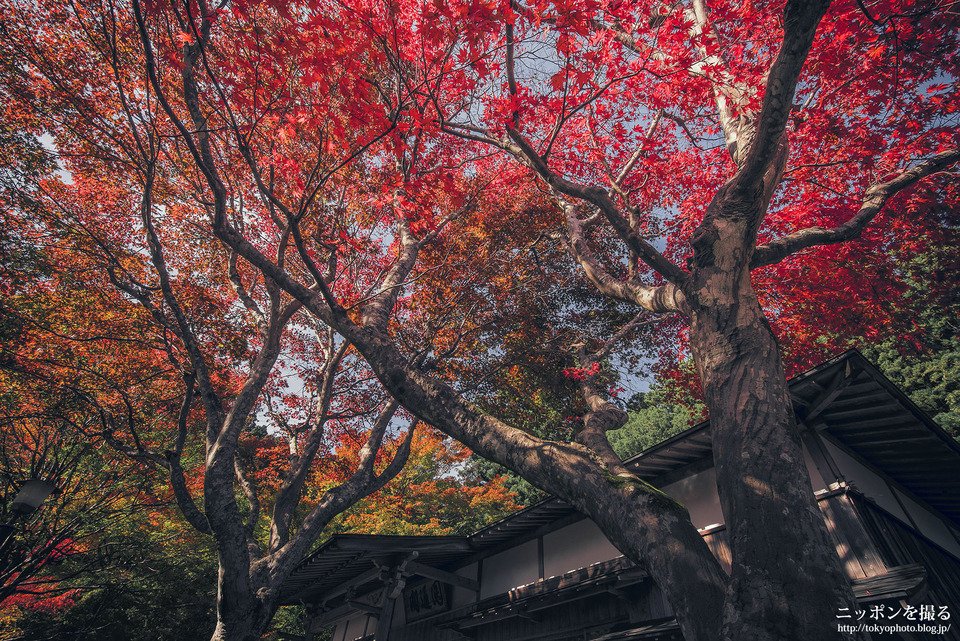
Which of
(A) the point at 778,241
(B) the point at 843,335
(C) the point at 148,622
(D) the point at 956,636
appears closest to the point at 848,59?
(A) the point at 778,241

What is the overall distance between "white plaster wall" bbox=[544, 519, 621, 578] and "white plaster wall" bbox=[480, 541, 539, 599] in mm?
377

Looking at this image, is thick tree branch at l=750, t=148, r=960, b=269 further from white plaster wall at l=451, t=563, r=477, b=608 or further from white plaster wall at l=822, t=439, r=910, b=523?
white plaster wall at l=451, t=563, r=477, b=608

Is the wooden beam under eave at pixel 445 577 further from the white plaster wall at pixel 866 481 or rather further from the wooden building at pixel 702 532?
the white plaster wall at pixel 866 481

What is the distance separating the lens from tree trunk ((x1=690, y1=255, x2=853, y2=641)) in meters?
2.13

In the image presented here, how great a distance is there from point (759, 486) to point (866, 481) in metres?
6.80

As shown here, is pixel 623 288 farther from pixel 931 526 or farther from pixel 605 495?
pixel 931 526

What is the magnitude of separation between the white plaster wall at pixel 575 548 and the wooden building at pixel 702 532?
2cm

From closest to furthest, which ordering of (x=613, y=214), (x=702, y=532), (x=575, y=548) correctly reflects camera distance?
(x=613, y=214) < (x=702, y=532) < (x=575, y=548)

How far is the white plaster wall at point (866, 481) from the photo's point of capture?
6539 mm

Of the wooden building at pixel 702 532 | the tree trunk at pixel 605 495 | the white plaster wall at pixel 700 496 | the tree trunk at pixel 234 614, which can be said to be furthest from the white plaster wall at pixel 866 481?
the tree trunk at pixel 234 614

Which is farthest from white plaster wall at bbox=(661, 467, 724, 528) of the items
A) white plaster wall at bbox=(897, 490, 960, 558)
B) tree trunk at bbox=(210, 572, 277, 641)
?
tree trunk at bbox=(210, 572, 277, 641)

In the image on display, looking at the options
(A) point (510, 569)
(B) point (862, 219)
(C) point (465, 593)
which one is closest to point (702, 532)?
(A) point (510, 569)

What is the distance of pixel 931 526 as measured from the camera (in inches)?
322

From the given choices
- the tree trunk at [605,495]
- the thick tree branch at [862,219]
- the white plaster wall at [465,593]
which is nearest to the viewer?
the tree trunk at [605,495]
